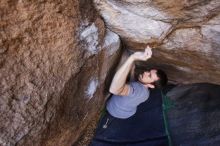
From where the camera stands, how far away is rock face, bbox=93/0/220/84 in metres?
1.55

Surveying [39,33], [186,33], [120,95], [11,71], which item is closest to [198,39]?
[186,33]

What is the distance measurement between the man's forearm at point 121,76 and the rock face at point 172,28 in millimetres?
111

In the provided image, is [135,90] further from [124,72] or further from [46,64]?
[46,64]

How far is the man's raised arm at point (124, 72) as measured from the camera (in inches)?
75.2

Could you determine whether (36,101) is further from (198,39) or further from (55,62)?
(198,39)

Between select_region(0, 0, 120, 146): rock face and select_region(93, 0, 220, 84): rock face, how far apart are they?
10 centimetres

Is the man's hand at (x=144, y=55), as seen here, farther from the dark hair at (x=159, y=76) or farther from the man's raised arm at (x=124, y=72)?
the dark hair at (x=159, y=76)

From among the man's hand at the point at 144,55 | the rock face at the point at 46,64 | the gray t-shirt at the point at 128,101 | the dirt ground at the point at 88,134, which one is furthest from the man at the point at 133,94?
the rock face at the point at 46,64

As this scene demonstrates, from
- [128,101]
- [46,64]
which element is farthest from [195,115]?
[46,64]

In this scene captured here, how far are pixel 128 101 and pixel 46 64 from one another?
81 cm

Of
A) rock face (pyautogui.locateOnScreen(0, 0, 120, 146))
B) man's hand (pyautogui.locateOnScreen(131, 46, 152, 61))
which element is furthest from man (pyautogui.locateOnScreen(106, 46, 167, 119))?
rock face (pyautogui.locateOnScreen(0, 0, 120, 146))

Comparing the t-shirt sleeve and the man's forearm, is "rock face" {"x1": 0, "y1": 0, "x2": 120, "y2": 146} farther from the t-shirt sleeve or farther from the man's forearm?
the t-shirt sleeve

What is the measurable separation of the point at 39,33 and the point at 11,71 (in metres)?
0.20

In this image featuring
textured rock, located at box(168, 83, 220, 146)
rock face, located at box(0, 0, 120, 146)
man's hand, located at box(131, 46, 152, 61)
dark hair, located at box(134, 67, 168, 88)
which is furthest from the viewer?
dark hair, located at box(134, 67, 168, 88)
